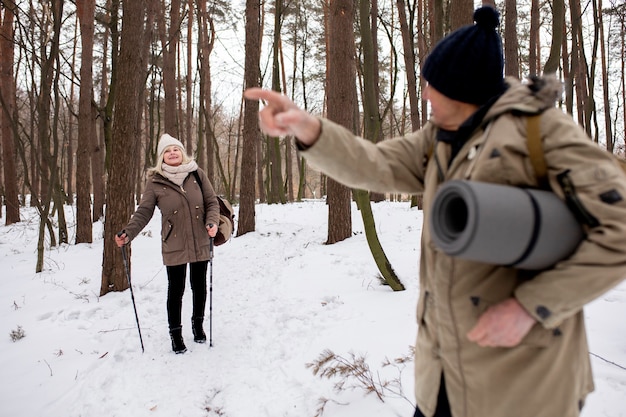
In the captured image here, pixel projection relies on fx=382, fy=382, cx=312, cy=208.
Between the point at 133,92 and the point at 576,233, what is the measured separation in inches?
245

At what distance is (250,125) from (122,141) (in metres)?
4.71

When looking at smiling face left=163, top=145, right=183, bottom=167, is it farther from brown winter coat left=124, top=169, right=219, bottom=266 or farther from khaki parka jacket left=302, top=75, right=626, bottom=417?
khaki parka jacket left=302, top=75, right=626, bottom=417

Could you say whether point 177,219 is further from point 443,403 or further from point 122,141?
point 443,403

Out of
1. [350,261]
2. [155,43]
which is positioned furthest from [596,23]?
[155,43]

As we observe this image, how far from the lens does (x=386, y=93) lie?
2147cm

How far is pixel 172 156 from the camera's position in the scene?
4145 millimetres

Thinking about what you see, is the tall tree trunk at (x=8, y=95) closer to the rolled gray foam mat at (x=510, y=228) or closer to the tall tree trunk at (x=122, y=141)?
the tall tree trunk at (x=122, y=141)

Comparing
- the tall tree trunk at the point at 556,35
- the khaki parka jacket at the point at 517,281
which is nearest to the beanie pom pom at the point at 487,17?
the khaki parka jacket at the point at 517,281

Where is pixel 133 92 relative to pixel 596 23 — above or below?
below

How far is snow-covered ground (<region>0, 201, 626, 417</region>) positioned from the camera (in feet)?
10.1

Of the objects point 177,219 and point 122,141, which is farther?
point 122,141

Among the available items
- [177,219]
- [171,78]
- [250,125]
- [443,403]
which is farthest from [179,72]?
[443,403]

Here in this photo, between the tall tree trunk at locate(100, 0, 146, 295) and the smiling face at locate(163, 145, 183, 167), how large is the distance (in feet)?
6.89

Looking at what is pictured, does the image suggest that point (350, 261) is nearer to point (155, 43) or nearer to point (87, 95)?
point (87, 95)
